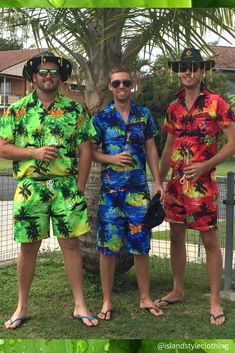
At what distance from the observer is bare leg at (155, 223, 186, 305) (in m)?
3.83

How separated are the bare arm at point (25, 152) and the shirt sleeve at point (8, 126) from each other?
0.11ft

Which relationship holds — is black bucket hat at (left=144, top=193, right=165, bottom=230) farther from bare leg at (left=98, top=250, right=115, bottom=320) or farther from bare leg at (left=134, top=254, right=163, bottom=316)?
bare leg at (left=98, top=250, right=115, bottom=320)

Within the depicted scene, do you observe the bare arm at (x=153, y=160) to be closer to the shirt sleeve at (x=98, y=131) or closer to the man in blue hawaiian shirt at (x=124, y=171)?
the man in blue hawaiian shirt at (x=124, y=171)

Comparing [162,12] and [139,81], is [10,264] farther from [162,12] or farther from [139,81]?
[162,12]

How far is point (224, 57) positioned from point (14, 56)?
1.42 metres

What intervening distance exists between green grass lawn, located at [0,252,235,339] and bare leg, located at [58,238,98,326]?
83 millimetres

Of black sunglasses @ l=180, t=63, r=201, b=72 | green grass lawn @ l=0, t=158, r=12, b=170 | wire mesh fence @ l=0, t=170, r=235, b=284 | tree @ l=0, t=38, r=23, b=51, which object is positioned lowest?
wire mesh fence @ l=0, t=170, r=235, b=284

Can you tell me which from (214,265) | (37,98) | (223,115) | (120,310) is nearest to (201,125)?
(223,115)

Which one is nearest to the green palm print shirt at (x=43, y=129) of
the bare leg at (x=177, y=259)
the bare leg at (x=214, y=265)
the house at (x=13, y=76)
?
the house at (x=13, y=76)

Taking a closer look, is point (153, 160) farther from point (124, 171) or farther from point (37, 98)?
point (37, 98)

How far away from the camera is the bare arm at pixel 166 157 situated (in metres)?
3.76

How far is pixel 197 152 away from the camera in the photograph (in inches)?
139

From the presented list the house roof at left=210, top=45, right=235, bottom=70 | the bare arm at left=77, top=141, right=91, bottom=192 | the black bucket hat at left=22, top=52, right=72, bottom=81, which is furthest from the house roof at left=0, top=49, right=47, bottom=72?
the house roof at left=210, top=45, right=235, bottom=70

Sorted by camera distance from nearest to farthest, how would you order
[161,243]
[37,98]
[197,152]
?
[37,98]
[197,152]
[161,243]
